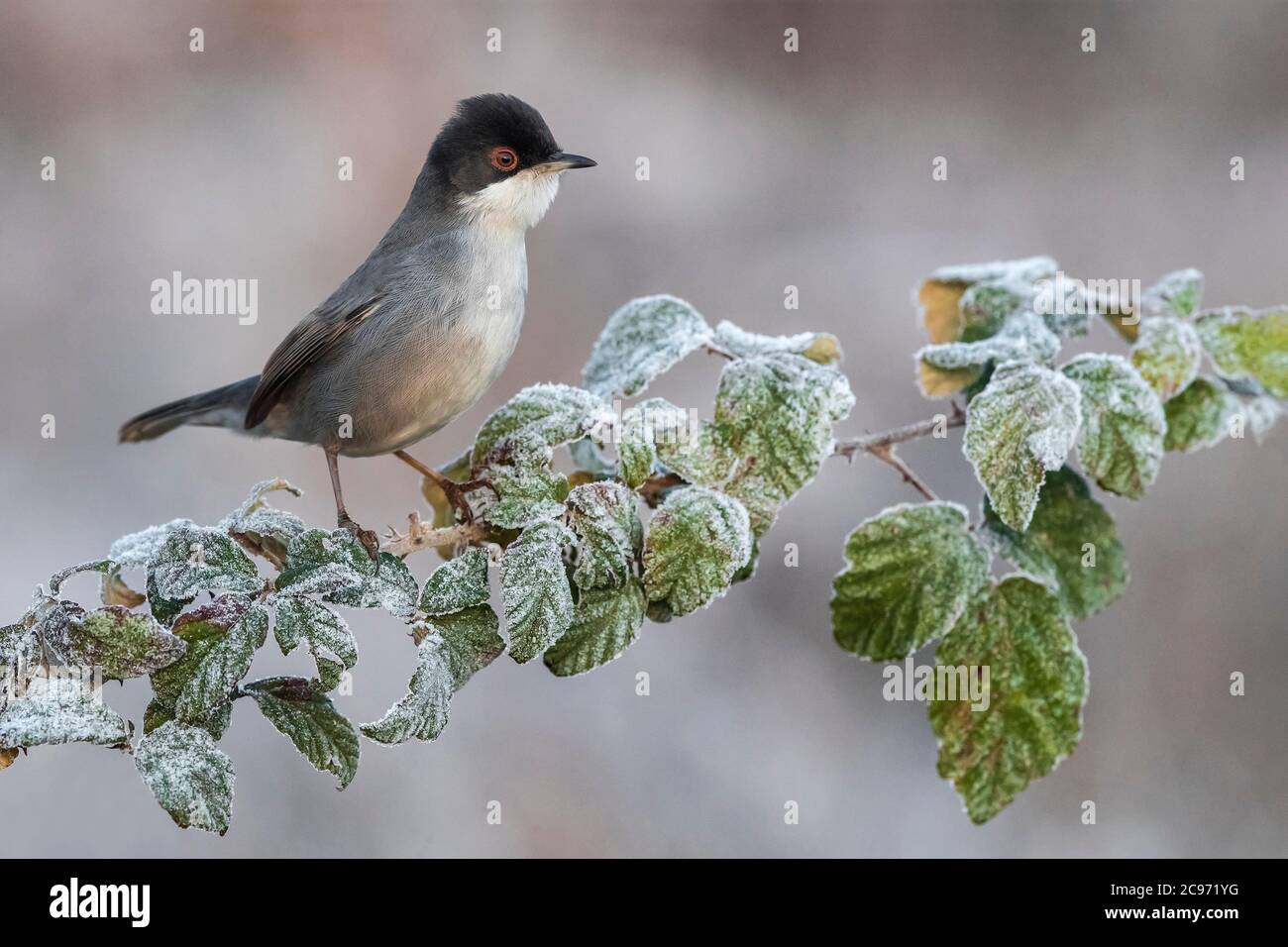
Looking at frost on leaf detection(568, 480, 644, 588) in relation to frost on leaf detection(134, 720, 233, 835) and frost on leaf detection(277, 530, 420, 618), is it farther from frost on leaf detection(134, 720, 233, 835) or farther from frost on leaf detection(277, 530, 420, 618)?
frost on leaf detection(134, 720, 233, 835)

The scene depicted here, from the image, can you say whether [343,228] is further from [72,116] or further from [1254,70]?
[1254,70]

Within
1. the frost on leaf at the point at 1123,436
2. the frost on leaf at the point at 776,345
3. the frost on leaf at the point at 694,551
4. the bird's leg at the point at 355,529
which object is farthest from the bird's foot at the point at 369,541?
the frost on leaf at the point at 1123,436

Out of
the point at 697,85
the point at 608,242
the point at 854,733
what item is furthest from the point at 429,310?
the point at 697,85

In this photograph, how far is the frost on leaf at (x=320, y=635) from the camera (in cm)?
155

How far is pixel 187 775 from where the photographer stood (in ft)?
4.95

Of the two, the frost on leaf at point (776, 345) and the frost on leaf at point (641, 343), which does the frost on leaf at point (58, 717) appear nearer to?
the frost on leaf at point (641, 343)

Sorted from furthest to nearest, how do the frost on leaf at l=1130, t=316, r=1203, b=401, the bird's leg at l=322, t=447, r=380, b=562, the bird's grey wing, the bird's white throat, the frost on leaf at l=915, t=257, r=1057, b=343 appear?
the bird's white throat
the bird's grey wing
the frost on leaf at l=915, t=257, r=1057, b=343
the frost on leaf at l=1130, t=316, r=1203, b=401
the bird's leg at l=322, t=447, r=380, b=562

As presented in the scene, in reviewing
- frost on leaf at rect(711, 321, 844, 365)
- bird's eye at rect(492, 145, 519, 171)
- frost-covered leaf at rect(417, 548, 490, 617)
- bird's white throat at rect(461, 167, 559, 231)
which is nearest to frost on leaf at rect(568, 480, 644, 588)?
frost-covered leaf at rect(417, 548, 490, 617)

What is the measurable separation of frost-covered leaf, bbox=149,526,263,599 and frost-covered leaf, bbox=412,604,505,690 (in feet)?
0.77

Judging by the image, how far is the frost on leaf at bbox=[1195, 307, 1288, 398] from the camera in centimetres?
206

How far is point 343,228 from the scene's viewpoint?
210 inches

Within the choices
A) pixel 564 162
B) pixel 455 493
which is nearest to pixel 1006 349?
pixel 455 493

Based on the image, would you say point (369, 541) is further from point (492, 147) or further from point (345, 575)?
point (492, 147)

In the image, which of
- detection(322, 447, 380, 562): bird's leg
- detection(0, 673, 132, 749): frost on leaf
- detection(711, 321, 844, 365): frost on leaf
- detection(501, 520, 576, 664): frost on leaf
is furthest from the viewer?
detection(711, 321, 844, 365): frost on leaf
